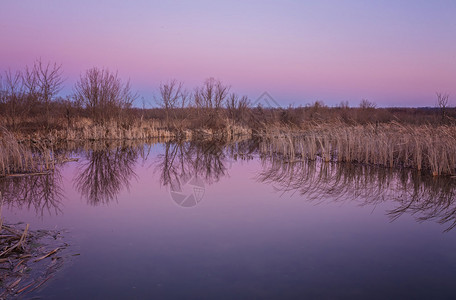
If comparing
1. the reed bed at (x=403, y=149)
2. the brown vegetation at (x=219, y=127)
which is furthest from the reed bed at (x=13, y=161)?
the reed bed at (x=403, y=149)

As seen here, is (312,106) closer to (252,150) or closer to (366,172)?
(252,150)

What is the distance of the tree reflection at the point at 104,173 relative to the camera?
798 centimetres

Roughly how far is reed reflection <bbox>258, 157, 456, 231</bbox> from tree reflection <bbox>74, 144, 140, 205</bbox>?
3883mm

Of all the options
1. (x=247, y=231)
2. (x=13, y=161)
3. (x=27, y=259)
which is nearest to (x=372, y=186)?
(x=247, y=231)

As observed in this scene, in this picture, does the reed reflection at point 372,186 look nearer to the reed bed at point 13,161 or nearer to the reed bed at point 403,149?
the reed bed at point 403,149

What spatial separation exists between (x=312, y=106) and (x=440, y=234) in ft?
77.2

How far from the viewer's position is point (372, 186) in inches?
331

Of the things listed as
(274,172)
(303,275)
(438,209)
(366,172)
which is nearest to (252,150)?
(274,172)

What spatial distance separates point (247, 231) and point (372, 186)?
4.29 m

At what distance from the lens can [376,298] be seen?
348 cm

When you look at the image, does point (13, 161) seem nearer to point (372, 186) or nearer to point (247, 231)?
point (247, 231)

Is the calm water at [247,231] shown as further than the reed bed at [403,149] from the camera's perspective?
No

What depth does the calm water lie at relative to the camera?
3.73 m

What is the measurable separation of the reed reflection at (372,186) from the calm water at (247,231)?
0.03 metres
